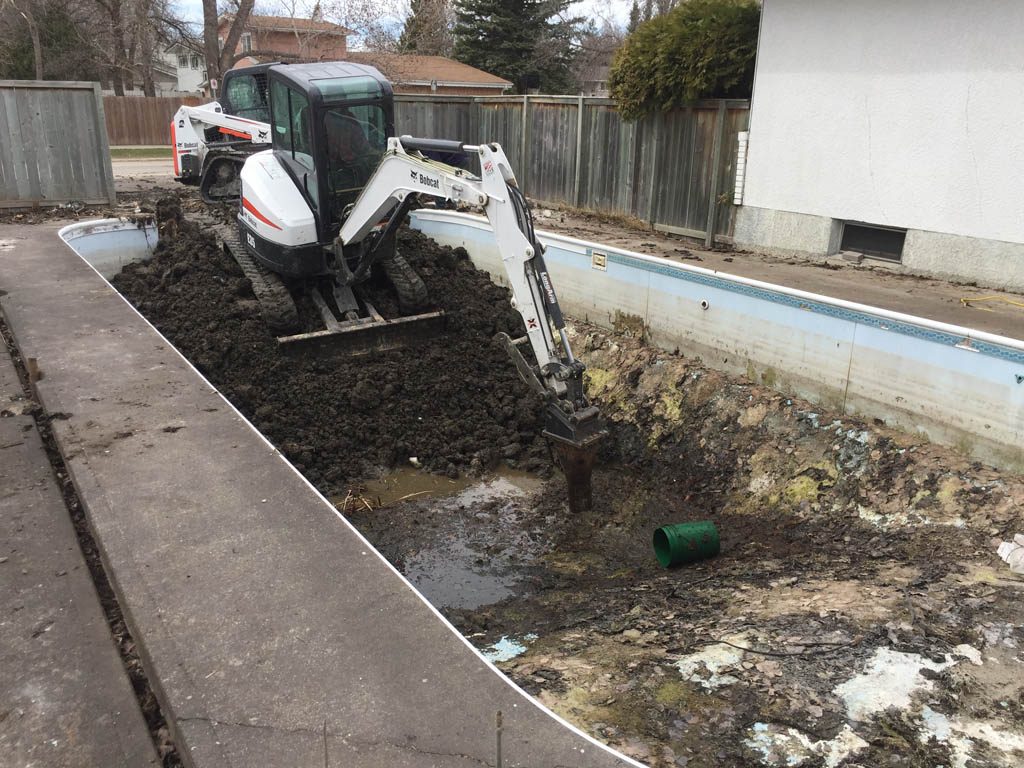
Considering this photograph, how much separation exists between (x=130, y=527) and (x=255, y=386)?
142 inches

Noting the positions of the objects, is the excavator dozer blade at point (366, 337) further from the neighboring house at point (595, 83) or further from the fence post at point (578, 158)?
the neighboring house at point (595, 83)

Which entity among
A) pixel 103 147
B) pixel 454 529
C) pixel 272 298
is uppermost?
pixel 103 147

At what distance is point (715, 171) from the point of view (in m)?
12.0

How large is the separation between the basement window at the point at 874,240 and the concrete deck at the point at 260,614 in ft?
27.7

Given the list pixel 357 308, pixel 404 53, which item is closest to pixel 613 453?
pixel 357 308

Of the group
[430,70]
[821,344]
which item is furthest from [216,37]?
[821,344]

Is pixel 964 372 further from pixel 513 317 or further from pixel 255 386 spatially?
pixel 255 386

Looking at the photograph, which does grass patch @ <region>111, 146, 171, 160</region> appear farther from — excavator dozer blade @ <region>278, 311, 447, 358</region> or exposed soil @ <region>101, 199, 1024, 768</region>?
excavator dozer blade @ <region>278, 311, 447, 358</region>

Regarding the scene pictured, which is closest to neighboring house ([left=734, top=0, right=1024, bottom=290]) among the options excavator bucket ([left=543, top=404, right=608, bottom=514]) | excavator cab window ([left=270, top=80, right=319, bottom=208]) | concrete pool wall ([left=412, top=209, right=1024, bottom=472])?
concrete pool wall ([left=412, top=209, right=1024, bottom=472])

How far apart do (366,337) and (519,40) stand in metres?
26.4

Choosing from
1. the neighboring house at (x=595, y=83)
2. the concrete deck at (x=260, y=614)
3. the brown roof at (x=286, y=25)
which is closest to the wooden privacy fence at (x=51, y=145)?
the concrete deck at (x=260, y=614)

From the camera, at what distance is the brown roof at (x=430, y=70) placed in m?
27.5

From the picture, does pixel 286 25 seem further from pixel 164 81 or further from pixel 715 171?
pixel 164 81

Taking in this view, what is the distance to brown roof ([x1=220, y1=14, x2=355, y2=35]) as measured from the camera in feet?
86.6
